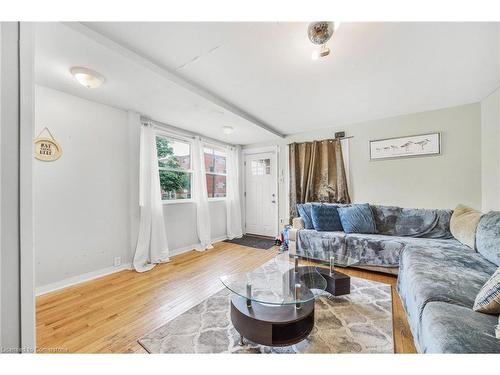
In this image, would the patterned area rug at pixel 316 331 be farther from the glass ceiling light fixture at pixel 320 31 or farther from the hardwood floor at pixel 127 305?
the glass ceiling light fixture at pixel 320 31

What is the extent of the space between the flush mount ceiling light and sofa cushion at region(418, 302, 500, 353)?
3.04 metres

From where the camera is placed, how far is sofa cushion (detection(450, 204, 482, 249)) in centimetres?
211

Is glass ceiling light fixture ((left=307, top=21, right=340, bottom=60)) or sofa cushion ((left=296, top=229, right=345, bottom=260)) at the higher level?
glass ceiling light fixture ((left=307, top=21, right=340, bottom=60))

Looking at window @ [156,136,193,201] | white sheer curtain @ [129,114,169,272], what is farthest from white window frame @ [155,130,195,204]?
white sheer curtain @ [129,114,169,272]

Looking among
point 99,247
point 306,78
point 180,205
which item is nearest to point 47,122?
point 99,247

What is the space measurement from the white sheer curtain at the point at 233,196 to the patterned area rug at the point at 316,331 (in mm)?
2502

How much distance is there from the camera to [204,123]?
324cm

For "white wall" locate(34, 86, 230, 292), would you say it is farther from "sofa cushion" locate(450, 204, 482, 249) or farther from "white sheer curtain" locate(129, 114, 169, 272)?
"sofa cushion" locate(450, 204, 482, 249)

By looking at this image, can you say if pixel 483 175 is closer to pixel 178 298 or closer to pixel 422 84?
pixel 422 84

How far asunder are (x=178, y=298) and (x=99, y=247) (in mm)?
1304

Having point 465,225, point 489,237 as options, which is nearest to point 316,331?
point 489,237
